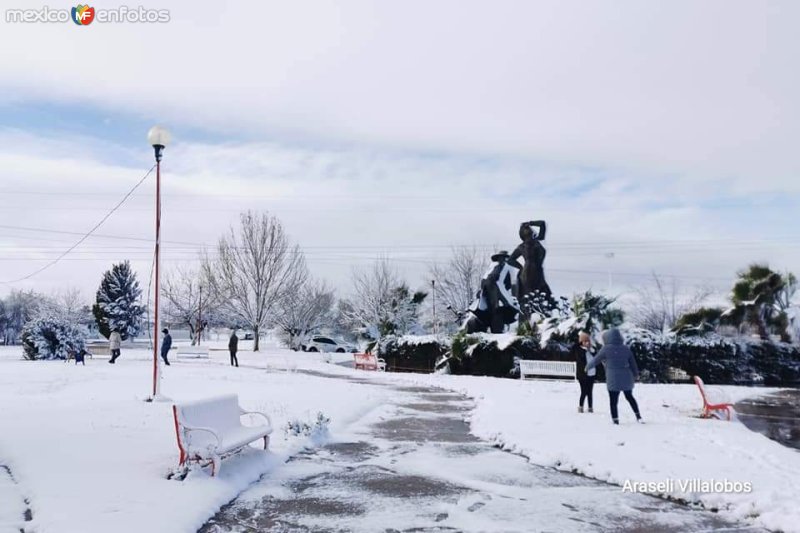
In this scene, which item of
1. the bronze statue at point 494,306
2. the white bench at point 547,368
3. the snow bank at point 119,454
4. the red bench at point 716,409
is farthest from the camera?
the bronze statue at point 494,306

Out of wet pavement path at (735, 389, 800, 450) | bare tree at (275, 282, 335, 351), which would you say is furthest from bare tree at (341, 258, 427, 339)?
wet pavement path at (735, 389, 800, 450)

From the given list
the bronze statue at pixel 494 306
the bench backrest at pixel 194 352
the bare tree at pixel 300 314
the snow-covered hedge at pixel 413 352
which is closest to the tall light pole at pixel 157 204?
the snow-covered hedge at pixel 413 352

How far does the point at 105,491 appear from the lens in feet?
21.4

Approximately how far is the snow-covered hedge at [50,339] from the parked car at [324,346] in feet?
67.6

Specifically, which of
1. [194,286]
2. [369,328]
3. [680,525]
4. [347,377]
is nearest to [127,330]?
[194,286]

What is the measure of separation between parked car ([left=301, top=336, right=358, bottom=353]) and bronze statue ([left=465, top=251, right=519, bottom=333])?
2222 cm

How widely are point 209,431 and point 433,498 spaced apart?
2.51m

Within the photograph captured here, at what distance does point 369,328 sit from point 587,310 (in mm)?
35205

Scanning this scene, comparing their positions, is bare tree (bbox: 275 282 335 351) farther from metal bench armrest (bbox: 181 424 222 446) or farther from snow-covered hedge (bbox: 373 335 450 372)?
metal bench armrest (bbox: 181 424 222 446)

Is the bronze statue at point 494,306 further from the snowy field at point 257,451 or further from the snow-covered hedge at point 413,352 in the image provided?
the snowy field at point 257,451

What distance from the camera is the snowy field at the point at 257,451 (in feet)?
20.2

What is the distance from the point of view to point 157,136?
555 inches

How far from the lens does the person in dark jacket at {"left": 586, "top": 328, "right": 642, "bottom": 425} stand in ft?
37.4

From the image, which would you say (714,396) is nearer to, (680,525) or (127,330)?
(680,525)
